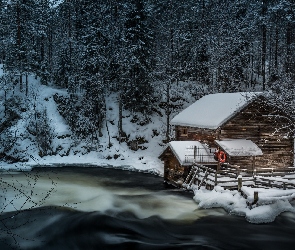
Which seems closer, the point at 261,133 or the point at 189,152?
the point at 189,152

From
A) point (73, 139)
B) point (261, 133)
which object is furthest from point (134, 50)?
point (261, 133)

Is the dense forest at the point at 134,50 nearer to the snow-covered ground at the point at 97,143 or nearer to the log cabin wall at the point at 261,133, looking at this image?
the snow-covered ground at the point at 97,143

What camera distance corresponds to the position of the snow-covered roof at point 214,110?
86.8ft

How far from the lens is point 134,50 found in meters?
40.4

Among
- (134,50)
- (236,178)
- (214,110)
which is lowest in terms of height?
(236,178)

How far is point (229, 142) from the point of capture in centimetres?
2622

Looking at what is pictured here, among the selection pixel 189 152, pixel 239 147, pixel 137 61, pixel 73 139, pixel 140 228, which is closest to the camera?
pixel 140 228

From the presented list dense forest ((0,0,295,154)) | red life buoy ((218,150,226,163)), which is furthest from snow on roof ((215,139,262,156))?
dense forest ((0,0,295,154))

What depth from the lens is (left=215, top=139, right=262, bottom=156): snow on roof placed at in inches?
974

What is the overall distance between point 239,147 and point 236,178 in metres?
3.92

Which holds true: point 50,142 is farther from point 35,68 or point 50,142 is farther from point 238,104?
point 238,104

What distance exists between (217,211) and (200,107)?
14120 millimetres

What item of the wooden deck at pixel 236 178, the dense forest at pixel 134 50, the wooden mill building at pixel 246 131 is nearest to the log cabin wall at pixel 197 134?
the wooden mill building at pixel 246 131

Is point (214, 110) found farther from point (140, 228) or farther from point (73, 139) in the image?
point (73, 139)
